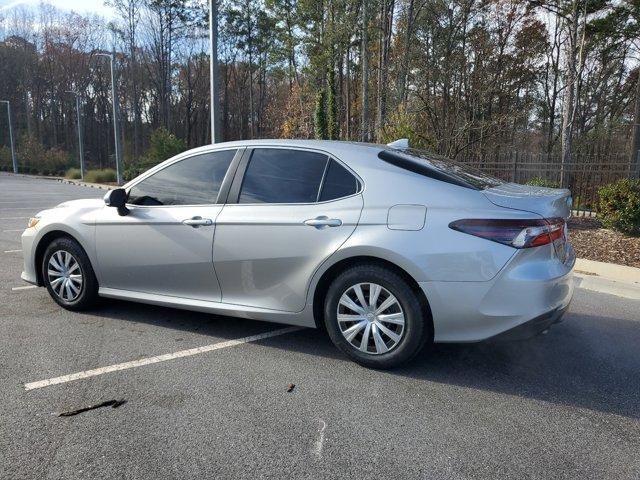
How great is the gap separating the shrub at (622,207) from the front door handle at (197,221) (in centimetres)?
784

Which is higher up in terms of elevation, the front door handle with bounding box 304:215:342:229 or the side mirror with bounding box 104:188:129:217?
the side mirror with bounding box 104:188:129:217

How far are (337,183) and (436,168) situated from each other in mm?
758

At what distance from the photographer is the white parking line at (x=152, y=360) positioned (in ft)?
11.3

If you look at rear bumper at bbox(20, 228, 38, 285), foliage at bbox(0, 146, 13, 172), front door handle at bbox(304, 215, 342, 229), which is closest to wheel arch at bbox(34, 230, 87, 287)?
rear bumper at bbox(20, 228, 38, 285)

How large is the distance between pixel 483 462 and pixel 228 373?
1.81 meters

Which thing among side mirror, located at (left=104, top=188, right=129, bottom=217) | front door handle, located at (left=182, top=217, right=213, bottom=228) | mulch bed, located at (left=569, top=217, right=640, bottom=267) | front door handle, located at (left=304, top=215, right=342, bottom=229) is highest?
side mirror, located at (left=104, top=188, right=129, bottom=217)

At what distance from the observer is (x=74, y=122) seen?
2522 inches

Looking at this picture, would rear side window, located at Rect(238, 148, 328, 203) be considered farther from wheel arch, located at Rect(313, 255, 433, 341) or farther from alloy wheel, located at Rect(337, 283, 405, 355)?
alloy wheel, located at Rect(337, 283, 405, 355)

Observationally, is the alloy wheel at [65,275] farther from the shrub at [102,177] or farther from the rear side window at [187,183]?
the shrub at [102,177]

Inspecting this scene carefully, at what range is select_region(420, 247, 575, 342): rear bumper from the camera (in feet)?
10.8

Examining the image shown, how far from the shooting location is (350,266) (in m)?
3.68

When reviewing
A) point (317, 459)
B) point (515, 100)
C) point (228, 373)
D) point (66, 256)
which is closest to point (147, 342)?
point (228, 373)

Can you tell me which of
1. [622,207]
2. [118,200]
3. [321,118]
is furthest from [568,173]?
[321,118]

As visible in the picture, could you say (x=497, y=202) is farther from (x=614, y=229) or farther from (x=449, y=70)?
(x=449, y=70)
